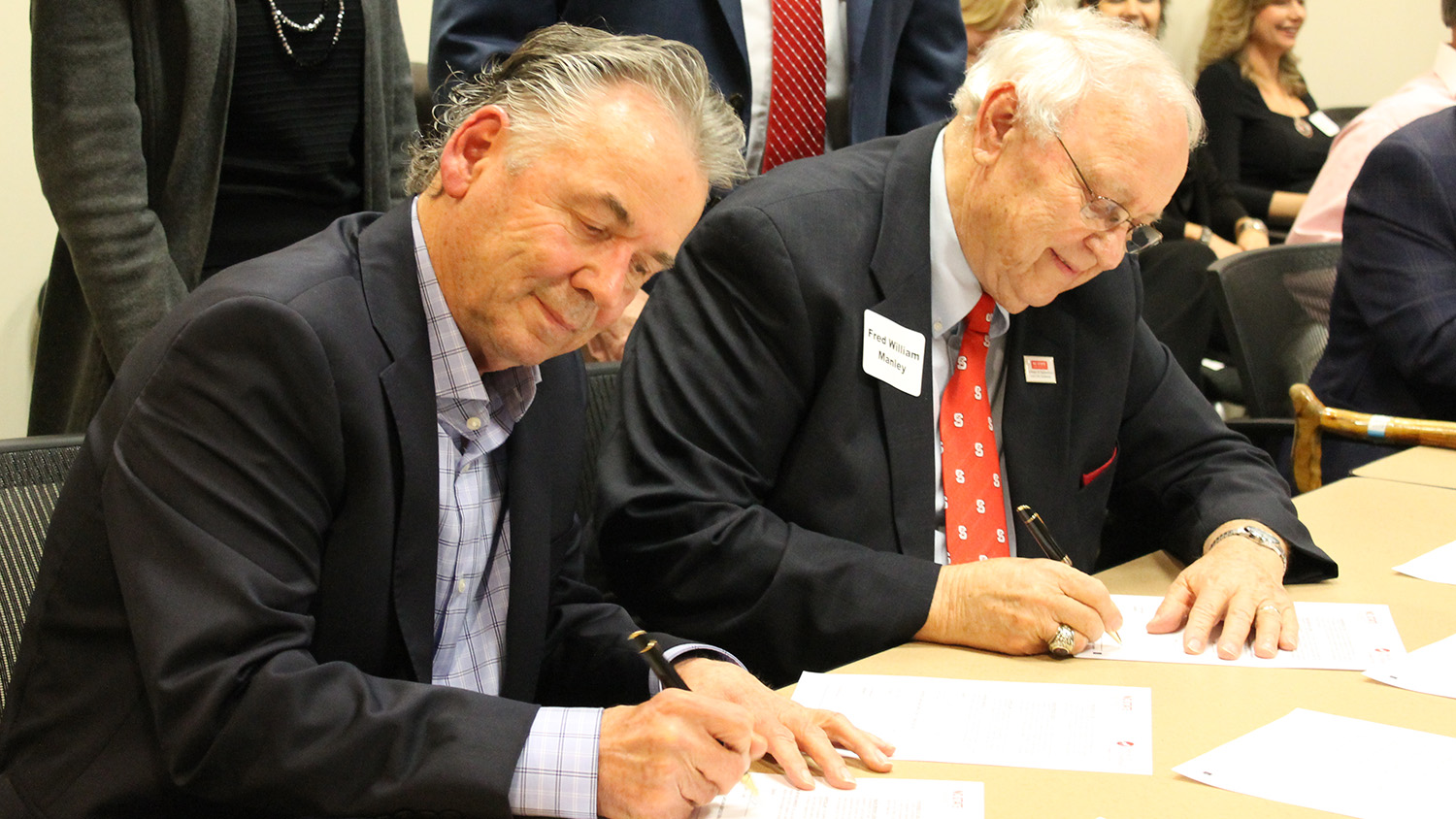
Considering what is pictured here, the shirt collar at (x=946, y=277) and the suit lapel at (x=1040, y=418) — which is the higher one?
the shirt collar at (x=946, y=277)

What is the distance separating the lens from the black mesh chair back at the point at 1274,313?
9.30ft

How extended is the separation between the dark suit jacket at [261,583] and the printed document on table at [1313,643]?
83 centimetres

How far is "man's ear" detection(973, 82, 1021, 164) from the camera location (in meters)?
1.89

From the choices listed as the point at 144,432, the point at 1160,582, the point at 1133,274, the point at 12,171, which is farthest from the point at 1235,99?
the point at 144,432

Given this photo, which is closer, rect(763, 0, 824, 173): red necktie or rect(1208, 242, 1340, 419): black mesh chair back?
rect(763, 0, 824, 173): red necktie

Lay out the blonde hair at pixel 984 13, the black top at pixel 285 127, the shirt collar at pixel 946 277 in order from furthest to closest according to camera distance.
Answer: the blonde hair at pixel 984 13
the black top at pixel 285 127
the shirt collar at pixel 946 277

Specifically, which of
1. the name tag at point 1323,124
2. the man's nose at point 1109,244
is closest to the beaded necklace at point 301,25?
the man's nose at point 1109,244

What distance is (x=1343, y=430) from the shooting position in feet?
8.37

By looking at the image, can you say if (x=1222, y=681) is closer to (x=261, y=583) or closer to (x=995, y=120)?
(x=995, y=120)

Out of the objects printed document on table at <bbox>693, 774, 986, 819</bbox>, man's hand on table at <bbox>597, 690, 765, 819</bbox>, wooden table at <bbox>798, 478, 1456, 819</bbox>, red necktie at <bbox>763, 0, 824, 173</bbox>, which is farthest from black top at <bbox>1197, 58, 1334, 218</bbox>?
man's hand on table at <bbox>597, 690, 765, 819</bbox>

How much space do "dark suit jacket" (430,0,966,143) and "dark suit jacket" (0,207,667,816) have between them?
1196 mm

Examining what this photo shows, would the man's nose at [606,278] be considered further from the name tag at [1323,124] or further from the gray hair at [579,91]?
the name tag at [1323,124]

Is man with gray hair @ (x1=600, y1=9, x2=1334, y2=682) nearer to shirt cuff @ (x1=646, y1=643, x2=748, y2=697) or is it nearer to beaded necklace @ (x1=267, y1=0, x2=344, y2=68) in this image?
shirt cuff @ (x1=646, y1=643, x2=748, y2=697)

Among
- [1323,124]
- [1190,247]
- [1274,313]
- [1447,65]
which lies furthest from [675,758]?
[1323,124]
